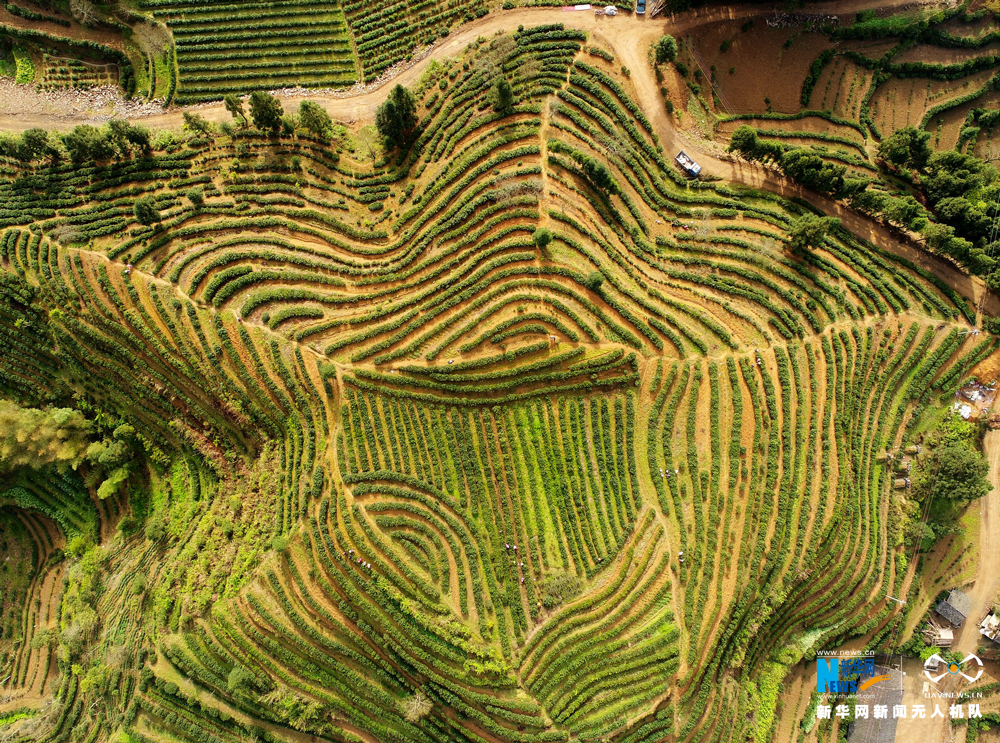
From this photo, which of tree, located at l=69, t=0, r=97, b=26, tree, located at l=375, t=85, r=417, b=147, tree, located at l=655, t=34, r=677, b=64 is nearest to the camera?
tree, located at l=375, t=85, r=417, b=147

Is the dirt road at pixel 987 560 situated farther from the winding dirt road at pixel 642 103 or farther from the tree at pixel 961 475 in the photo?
the winding dirt road at pixel 642 103

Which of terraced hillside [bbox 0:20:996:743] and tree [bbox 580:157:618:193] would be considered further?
tree [bbox 580:157:618:193]

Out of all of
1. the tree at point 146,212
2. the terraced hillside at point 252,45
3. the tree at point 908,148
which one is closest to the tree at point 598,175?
the terraced hillside at point 252,45

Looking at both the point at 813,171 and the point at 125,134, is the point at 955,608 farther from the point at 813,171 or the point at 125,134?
the point at 125,134

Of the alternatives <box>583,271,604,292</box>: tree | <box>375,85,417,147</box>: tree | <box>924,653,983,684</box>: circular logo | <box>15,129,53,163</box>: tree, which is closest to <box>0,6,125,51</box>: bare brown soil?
<box>15,129,53,163</box>: tree

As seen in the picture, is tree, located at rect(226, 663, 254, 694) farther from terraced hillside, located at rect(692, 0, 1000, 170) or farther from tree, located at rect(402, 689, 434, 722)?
terraced hillside, located at rect(692, 0, 1000, 170)
